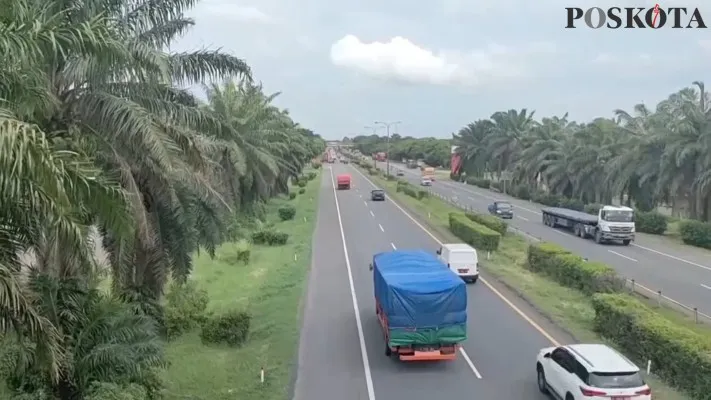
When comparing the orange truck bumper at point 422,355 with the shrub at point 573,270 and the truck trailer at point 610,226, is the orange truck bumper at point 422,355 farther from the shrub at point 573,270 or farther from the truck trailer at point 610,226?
the truck trailer at point 610,226

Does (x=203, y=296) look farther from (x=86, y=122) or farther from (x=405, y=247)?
(x=405, y=247)

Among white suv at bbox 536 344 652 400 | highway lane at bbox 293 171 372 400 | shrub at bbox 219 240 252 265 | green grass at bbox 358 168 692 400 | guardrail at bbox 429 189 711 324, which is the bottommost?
shrub at bbox 219 240 252 265

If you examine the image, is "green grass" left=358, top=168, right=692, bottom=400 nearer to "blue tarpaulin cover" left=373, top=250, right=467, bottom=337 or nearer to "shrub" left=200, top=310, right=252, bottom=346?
"blue tarpaulin cover" left=373, top=250, right=467, bottom=337

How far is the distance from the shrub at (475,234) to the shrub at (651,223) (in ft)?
47.6

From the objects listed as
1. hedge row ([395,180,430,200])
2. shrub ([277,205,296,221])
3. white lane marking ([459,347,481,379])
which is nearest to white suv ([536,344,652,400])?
white lane marking ([459,347,481,379])

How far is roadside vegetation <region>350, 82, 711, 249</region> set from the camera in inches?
1837

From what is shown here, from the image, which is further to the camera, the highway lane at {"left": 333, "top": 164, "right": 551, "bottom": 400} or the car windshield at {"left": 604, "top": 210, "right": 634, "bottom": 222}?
the car windshield at {"left": 604, "top": 210, "right": 634, "bottom": 222}

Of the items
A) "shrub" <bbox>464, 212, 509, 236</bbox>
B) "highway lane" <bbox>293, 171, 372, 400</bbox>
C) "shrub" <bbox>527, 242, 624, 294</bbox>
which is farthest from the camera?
"shrub" <bbox>464, 212, 509, 236</bbox>

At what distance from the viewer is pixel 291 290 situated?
27.0 m

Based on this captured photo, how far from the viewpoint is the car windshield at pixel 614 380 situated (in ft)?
43.9

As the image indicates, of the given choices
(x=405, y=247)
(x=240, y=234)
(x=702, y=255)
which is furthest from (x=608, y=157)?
(x=240, y=234)

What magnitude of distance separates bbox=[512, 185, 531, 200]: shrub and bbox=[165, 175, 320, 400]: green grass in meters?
48.6

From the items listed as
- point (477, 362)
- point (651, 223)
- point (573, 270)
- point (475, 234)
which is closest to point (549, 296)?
point (573, 270)

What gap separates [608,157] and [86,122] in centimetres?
5550
